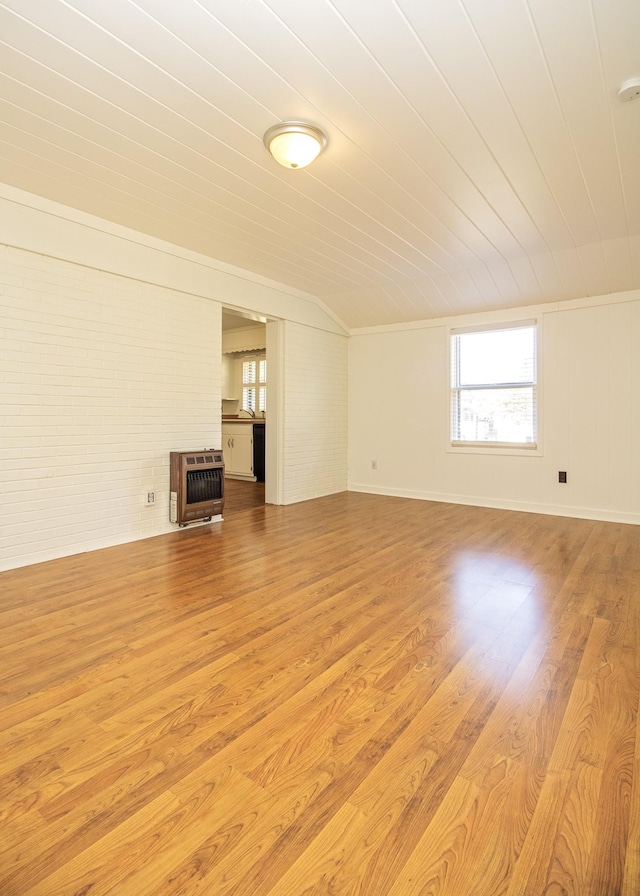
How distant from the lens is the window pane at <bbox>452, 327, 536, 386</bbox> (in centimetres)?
538

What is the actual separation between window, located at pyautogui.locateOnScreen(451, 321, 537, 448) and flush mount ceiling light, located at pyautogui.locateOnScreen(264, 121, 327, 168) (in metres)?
3.72

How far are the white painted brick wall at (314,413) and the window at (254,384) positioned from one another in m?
2.37

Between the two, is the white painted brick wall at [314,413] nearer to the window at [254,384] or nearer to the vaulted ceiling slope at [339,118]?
the vaulted ceiling slope at [339,118]

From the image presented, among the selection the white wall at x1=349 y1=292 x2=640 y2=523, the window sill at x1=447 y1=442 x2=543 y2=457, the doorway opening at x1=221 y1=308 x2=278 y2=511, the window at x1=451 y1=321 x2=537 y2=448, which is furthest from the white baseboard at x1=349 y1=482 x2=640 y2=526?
the doorway opening at x1=221 y1=308 x2=278 y2=511

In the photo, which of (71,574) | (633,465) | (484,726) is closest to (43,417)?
(71,574)

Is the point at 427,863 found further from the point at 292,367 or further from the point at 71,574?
the point at 292,367

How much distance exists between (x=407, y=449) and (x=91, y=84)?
499 cm

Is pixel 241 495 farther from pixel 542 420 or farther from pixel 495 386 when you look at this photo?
pixel 542 420

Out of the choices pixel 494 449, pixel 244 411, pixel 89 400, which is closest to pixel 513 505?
pixel 494 449

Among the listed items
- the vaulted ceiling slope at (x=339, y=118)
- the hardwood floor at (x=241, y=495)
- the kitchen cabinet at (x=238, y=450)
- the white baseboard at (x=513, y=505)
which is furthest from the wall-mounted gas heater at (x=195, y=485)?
the kitchen cabinet at (x=238, y=450)

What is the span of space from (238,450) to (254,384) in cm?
143

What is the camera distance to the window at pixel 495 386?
5383 millimetres

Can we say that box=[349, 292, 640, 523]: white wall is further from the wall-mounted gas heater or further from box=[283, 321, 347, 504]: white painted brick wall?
the wall-mounted gas heater

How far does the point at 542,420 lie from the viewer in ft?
17.2
